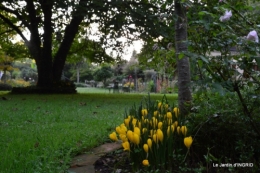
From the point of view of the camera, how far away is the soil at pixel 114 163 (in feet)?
7.89

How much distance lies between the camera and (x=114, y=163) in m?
2.60

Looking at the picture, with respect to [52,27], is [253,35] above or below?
below

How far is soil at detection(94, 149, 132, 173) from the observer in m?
2.41

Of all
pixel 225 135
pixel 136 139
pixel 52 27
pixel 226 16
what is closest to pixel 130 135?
pixel 136 139

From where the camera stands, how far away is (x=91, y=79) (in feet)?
139

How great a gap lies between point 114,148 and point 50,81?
12873 mm

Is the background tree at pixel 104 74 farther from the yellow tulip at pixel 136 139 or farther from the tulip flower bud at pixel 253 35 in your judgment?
the tulip flower bud at pixel 253 35

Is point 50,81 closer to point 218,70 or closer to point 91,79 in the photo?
point 218,70

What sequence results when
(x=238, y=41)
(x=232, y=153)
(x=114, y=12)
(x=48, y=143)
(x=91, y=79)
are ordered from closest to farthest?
(x=238, y=41) → (x=232, y=153) → (x=48, y=143) → (x=114, y=12) → (x=91, y=79)

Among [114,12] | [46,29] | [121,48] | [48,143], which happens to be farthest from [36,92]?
[48,143]

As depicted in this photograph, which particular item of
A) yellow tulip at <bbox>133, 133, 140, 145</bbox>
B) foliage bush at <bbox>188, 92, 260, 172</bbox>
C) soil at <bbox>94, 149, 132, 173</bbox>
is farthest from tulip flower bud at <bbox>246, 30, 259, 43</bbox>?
soil at <bbox>94, 149, 132, 173</bbox>

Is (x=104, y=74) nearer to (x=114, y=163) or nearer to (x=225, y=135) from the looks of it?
(x=114, y=163)

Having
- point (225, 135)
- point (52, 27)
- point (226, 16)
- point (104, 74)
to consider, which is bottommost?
point (225, 135)

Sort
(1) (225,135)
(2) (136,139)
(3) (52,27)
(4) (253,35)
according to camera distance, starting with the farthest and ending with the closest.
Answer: (3) (52,27), (1) (225,135), (2) (136,139), (4) (253,35)
